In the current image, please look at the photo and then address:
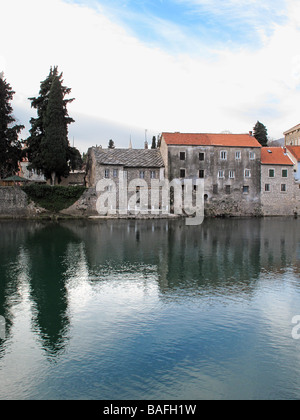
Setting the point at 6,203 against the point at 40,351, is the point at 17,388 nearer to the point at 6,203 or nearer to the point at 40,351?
the point at 40,351

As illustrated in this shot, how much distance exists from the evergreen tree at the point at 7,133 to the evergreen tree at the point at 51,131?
1.48 meters

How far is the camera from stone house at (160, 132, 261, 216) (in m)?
45.3

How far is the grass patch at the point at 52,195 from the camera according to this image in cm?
4162

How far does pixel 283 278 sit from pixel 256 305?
421 centimetres

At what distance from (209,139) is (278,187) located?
32.8 feet

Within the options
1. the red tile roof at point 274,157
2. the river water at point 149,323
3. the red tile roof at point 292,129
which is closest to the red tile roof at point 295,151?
the red tile roof at point 274,157

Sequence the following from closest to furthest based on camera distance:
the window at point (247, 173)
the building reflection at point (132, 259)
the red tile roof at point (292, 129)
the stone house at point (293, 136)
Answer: the building reflection at point (132, 259)
the window at point (247, 173)
the stone house at point (293, 136)
the red tile roof at point (292, 129)

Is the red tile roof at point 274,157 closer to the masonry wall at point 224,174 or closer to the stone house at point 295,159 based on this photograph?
the stone house at point 295,159

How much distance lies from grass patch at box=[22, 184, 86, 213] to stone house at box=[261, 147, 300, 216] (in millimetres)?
21709

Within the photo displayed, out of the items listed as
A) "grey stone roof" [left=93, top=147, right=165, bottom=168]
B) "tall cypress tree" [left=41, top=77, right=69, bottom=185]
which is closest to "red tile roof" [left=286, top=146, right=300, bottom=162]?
"grey stone roof" [left=93, top=147, right=165, bottom=168]

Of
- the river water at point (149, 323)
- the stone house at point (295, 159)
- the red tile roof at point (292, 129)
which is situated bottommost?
the river water at point (149, 323)

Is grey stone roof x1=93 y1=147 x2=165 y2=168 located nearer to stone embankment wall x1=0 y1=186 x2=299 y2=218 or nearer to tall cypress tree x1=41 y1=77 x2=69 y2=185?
stone embankment wall x1=0 y1=186 x2=299 y2=218

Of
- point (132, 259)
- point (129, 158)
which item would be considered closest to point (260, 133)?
point (129, 158)

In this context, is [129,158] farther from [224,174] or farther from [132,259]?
[132,259]
